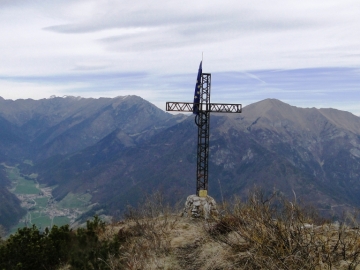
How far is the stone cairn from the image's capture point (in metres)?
16.6

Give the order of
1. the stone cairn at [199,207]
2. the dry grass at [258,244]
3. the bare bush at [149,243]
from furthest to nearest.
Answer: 1. the stone cairn at [199,207]
2. the bare bush at [149,243]
3. the dry grass at [258,244]

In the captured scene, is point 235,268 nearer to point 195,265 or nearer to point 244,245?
point 244,245

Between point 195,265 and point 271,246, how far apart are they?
8.75 ft

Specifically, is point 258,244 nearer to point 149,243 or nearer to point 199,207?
point 149,243

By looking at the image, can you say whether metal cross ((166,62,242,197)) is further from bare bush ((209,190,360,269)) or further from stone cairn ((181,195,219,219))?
bare bush ((209,190,360,269))

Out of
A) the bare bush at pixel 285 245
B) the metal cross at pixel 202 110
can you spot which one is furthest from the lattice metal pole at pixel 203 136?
the bare bush at pixel 285 245

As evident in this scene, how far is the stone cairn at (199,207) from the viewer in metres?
16.6

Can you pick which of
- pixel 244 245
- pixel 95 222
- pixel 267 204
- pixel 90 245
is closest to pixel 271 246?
pixel 244 245

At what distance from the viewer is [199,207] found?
16875 millimetres

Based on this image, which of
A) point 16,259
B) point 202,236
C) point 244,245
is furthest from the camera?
point 16,259

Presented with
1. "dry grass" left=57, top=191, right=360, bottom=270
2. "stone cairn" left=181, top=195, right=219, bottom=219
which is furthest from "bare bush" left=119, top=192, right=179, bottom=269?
"stone cairn" left=181, top=195, right=219, bottom=219

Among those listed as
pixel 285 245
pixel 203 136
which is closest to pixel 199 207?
pixel 203 136

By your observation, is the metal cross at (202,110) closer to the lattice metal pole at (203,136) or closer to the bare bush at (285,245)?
the lattice metal pole at (203,136)

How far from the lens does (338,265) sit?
7.29 meters
